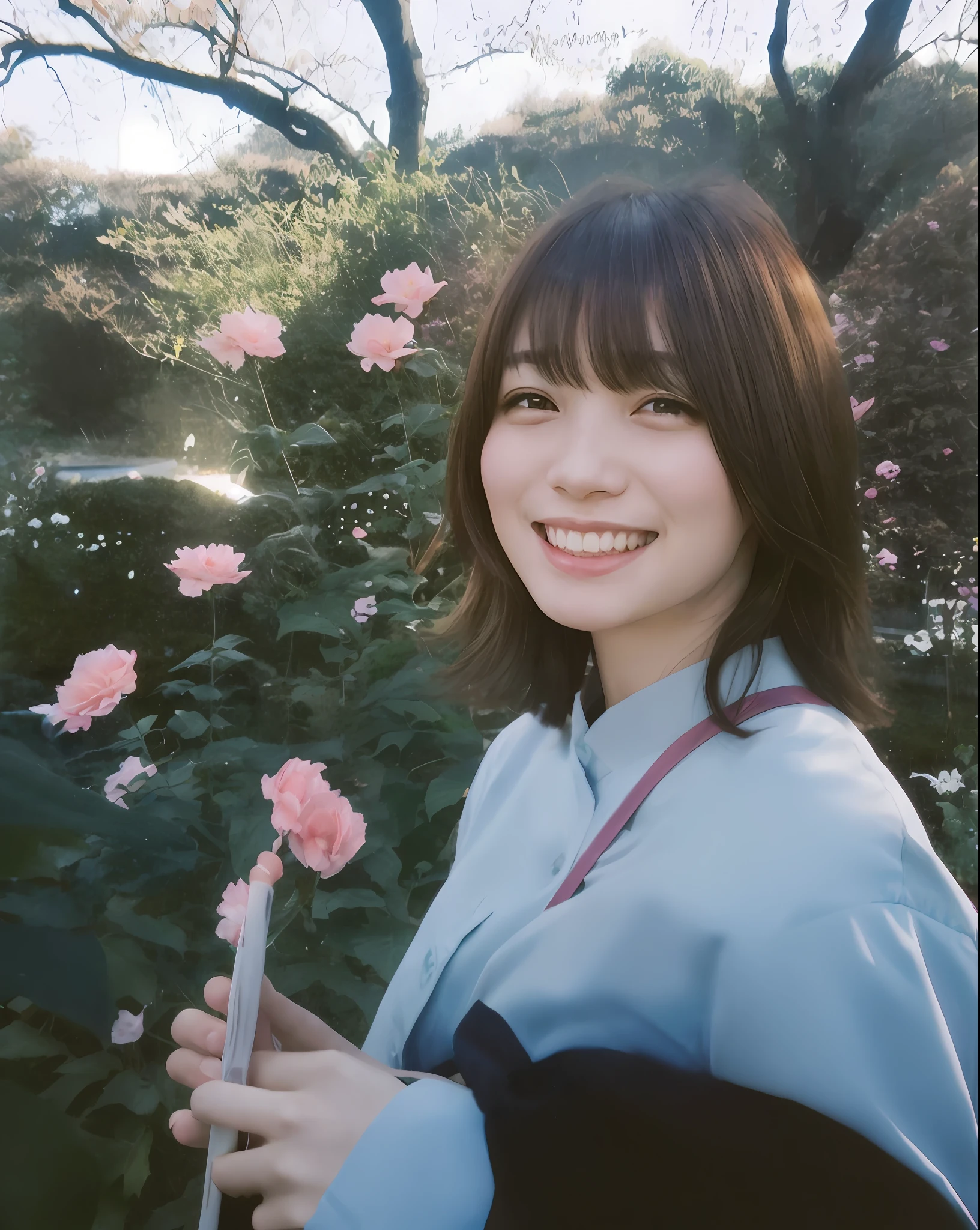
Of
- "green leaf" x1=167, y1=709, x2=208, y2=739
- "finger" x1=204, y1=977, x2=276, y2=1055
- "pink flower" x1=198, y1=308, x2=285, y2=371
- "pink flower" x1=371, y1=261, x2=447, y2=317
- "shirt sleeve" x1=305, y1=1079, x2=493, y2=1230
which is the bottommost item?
"shirt sleeve" x1=305, y1=1079, x2=493, y2=1230

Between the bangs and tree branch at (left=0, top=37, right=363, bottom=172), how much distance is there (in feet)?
1.32

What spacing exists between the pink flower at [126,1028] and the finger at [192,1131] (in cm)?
14

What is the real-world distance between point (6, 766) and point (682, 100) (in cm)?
112

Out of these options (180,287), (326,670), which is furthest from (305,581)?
(180,287)

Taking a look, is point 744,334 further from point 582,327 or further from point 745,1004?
point 745,1004

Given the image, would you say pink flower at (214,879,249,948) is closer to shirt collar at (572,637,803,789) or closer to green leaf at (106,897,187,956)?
green leaf at (106,897,187,956)

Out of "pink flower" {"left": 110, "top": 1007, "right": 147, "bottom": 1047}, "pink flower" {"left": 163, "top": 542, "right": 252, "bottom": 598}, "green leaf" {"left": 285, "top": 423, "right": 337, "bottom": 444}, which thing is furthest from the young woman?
"pink flower" {"left": 163, "top": 542, "right": 252, "bottom": 598}

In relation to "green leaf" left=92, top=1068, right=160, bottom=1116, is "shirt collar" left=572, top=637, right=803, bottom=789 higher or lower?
higher

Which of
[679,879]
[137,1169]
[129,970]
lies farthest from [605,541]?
[137,1169]

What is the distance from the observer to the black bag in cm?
68

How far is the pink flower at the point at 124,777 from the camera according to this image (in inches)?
40.9

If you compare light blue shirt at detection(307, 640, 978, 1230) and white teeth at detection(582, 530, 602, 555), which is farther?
white teeth at detection(582, 530, 602, 555)

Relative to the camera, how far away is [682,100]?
3.18 feet

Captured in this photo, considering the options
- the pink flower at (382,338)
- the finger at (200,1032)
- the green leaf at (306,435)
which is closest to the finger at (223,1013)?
the finger at (200,1032)
